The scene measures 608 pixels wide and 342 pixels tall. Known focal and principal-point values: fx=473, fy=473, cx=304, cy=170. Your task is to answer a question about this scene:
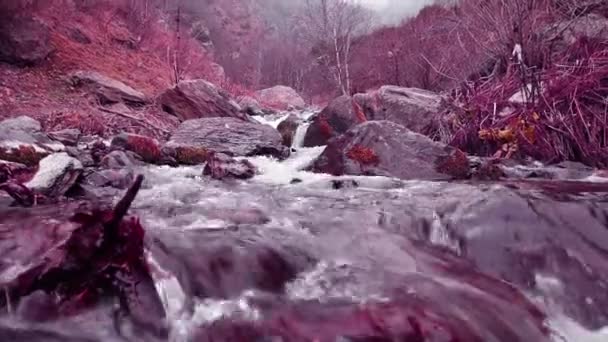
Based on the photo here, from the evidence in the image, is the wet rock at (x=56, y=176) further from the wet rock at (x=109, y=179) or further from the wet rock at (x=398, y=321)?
the wet rock at (x=398, y=321)

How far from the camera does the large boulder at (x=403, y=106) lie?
7621 millimetres

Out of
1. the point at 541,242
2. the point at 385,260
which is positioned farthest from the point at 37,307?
the point at 541,242

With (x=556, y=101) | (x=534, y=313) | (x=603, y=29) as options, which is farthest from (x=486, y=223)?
(x=603, y=29)

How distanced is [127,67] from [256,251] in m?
10.2

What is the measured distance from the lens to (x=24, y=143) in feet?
15.3

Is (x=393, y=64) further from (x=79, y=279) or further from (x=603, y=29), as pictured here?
(x=79, y=279)

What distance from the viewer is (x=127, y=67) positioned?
451 inches

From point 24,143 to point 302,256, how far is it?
348 centimetres

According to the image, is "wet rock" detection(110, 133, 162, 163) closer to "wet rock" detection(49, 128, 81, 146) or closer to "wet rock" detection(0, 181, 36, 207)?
"wet rock" detection(49, 128, 81, 146)

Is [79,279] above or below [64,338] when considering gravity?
above

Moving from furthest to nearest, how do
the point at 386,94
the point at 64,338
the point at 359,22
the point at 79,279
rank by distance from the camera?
the point at 359,22 → the point at 386,94 → the point at 79,279 → the point at 64,338

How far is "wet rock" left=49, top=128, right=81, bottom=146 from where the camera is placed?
566cm

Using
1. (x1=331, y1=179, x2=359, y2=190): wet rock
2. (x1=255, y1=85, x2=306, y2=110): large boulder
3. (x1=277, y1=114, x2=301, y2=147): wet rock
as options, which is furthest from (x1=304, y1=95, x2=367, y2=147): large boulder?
(x1=255, y1=85, x2=306, y2=110): large boulder

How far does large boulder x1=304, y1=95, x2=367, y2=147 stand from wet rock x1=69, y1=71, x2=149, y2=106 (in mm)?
Answer: 3433
